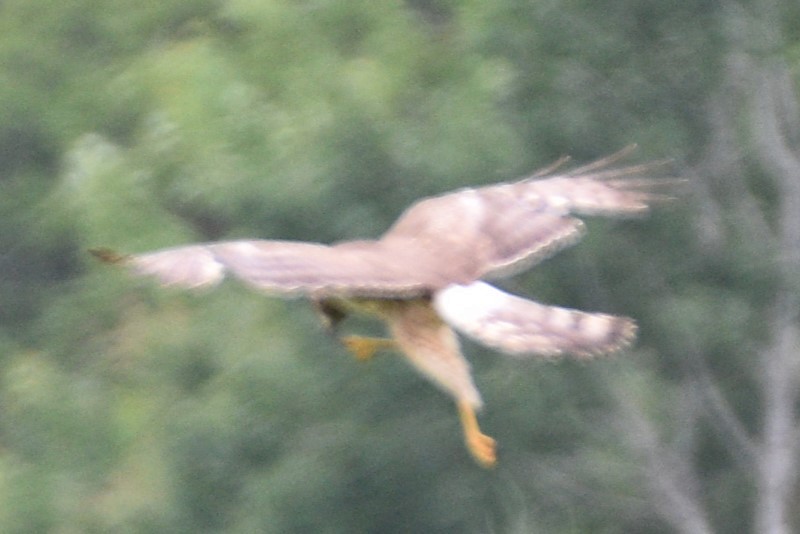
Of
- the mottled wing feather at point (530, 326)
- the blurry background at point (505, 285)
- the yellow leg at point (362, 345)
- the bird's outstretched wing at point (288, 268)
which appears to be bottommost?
the blurry background at point (505, 285)

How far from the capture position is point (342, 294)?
6.00 meters

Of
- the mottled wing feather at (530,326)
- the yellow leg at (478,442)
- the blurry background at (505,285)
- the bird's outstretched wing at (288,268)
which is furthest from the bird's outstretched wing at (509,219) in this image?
the blurry background at (505,285)

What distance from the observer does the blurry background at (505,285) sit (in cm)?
1000

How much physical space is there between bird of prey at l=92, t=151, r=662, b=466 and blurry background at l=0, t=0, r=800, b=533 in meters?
2.49

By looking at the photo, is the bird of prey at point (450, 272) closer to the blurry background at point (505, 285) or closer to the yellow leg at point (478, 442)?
the yellow leg at point (478, 442)

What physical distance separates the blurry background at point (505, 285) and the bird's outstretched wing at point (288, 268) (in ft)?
10.9

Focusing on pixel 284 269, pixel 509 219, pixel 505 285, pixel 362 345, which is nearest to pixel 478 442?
pixel 362 345

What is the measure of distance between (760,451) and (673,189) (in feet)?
5.21

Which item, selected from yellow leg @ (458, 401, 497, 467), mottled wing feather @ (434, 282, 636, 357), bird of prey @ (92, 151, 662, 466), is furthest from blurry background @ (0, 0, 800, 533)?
mottled wing feather @ (434, 282, 636, 357)

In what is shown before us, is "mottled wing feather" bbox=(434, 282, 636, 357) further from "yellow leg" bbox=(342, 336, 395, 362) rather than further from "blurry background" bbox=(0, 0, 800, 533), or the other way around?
"blurry background" bbox=(0, 0, 800, 533)

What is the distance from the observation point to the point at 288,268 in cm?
587

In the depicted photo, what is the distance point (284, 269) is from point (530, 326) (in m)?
0.80

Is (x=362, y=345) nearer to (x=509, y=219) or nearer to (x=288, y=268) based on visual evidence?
(x=509, y=219)

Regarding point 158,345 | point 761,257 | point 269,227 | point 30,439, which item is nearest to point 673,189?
point 761,257
